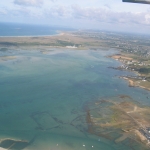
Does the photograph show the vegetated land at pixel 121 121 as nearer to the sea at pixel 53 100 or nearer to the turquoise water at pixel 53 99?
the sea at pixel 53 100

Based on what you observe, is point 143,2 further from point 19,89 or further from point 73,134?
point 19,89

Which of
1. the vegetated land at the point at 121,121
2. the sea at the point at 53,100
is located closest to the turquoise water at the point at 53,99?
the sea at the point at 53,100

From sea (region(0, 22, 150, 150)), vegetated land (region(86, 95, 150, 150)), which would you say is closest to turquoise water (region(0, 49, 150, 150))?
sea (region(0, 22, 150, 150))

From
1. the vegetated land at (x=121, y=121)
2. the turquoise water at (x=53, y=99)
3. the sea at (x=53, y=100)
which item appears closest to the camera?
the sea at (x=53, y=100)

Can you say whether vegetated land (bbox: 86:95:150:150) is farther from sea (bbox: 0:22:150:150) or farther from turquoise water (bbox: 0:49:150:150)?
turquoise water (bbox: 0:49:150:150)

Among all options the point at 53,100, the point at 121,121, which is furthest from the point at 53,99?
the point at 121,121

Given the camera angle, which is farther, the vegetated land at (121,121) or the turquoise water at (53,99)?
the vegetated land at (121,121)

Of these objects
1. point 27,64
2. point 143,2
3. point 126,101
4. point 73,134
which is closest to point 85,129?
point 73,134
